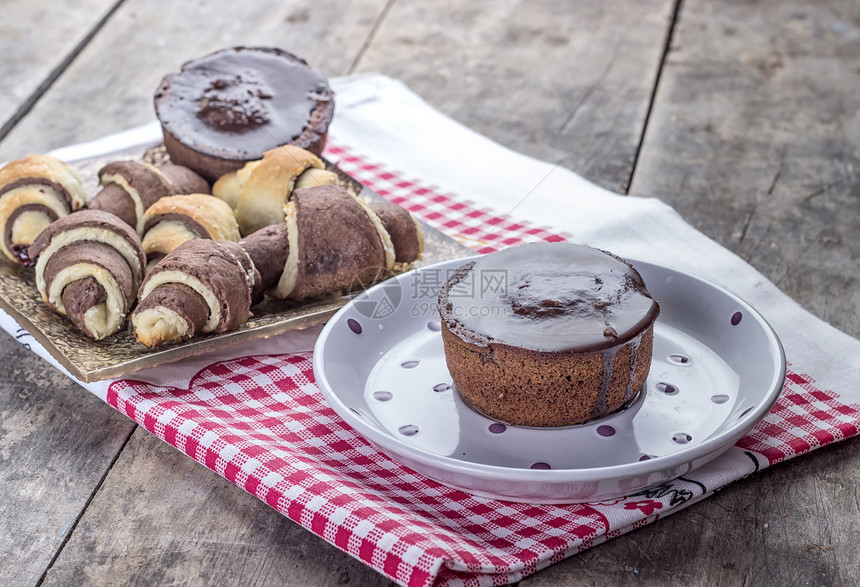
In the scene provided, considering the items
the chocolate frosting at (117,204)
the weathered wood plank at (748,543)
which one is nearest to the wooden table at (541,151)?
the weathered wood plank at (748,543)

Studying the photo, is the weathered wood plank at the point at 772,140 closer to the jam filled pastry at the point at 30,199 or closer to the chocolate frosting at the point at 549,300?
the chocolate frosting at the point at 549,300

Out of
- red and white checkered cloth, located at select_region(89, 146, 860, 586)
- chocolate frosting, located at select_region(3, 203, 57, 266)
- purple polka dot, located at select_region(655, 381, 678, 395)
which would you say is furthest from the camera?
chocolate frosting, located at select_region(3, 203, 57, 266)

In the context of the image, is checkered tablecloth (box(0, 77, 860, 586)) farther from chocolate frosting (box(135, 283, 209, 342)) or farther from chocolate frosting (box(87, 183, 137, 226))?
chocolate frosting (box(87, 183, 137, 226))

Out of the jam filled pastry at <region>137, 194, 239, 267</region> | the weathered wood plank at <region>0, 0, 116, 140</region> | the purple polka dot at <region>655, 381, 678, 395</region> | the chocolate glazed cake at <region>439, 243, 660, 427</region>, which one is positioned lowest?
the weathered wood plank at <region>0, 0, 116, 140</region>

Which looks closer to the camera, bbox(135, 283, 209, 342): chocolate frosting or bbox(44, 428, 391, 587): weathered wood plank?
bbox(44, 428, 391, 587): weathered wood plank

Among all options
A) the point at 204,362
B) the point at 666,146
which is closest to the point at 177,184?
the point at 204,362

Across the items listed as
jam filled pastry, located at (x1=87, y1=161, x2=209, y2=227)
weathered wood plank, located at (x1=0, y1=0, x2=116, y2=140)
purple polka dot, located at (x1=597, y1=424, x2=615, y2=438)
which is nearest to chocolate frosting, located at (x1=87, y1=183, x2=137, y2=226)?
jam filled pastry, located at (x1=87, y1=161, x2=209, y2=227)

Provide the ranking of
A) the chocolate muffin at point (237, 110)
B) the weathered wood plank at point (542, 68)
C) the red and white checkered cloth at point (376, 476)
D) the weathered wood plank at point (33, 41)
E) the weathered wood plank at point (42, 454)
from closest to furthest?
the red and white checkered cloth at point (376, 476)
the weathered wood plank at point (42, 454)
the chocolate muffin at point (237, 110)
the weathered wood plank at point (542, 68)
the weathered wood plank at point (33, 41)
